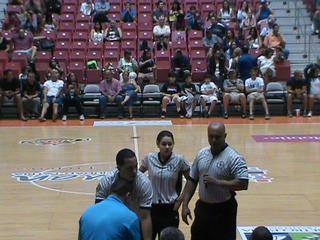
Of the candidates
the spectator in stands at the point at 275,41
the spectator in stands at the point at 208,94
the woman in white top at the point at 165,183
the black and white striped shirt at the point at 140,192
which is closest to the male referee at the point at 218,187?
the woman in white top at the point at 165,183

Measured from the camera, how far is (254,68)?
68.5ft

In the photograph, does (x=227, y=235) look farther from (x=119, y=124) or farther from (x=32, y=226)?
(x=119, y=124)

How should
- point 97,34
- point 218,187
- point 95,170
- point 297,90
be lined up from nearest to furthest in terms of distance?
point 218,187
point 95,170
point 297,90
point 97,34

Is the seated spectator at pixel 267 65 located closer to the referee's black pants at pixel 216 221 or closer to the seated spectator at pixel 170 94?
the seated spectator at pixel 170 94

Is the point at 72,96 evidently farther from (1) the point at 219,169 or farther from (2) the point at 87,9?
(1) the point at 219,169

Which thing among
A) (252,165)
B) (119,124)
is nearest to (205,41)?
(119,124)

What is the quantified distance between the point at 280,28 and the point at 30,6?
8.32 meters

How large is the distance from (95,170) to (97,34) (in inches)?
425

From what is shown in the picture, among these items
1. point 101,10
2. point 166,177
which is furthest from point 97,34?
point 166,177

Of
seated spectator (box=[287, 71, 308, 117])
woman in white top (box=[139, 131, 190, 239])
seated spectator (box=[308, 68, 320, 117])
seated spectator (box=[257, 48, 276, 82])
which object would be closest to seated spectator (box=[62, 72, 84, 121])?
seated spectator (box=[257, 48, 276, 82])

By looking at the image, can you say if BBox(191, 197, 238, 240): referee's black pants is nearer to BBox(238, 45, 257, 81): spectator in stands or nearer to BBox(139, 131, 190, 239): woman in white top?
BBox(139, 131, 190, 239): woman in white top

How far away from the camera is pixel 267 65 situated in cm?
2191

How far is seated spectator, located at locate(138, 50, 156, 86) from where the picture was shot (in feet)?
71.8

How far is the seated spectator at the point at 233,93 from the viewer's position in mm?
20609
